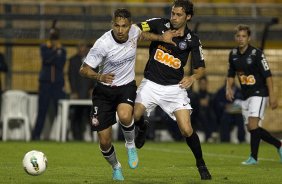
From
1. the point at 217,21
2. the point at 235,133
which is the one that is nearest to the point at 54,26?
the point at 217,21

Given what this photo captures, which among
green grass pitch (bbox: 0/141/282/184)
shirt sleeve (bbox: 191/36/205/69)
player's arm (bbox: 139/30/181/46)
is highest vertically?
player's arm (bbox: 139/30/181/46)

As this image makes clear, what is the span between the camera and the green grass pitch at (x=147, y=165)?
10.6 meters

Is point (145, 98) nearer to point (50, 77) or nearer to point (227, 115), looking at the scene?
point (50, 77)

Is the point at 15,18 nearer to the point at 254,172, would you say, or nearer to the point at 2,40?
the point at 2,40

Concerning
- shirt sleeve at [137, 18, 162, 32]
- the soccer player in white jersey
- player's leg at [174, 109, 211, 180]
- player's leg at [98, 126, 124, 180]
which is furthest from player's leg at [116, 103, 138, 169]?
shirt sleeve at [137, 18, 162, 32]

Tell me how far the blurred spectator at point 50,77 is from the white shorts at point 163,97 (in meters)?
8.19

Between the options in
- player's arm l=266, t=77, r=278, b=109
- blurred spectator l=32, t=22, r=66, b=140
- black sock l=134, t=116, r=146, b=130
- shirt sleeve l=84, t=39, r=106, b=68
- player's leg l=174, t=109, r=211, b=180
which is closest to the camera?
shirt sleeve l=84, t=39, r=106, b=68

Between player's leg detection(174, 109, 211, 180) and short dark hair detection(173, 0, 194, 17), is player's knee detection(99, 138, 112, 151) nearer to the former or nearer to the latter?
player's leg detection(174, 109, 211, 180)

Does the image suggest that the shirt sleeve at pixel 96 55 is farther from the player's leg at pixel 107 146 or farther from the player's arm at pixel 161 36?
the player's leg at pixel 107 146

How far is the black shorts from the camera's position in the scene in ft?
33.8

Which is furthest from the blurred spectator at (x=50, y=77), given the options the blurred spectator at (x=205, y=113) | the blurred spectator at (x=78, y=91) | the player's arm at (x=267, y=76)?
the player's arm at (x=267, y=76)

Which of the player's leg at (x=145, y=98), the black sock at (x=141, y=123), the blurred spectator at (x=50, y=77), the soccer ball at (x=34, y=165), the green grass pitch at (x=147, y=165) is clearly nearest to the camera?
the soccer ball at (x=34, y=165)

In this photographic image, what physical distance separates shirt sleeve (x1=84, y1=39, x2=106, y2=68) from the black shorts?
1.23ft

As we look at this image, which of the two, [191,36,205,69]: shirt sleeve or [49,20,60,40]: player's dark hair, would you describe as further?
[49,20,60,40]: player's dark hair
